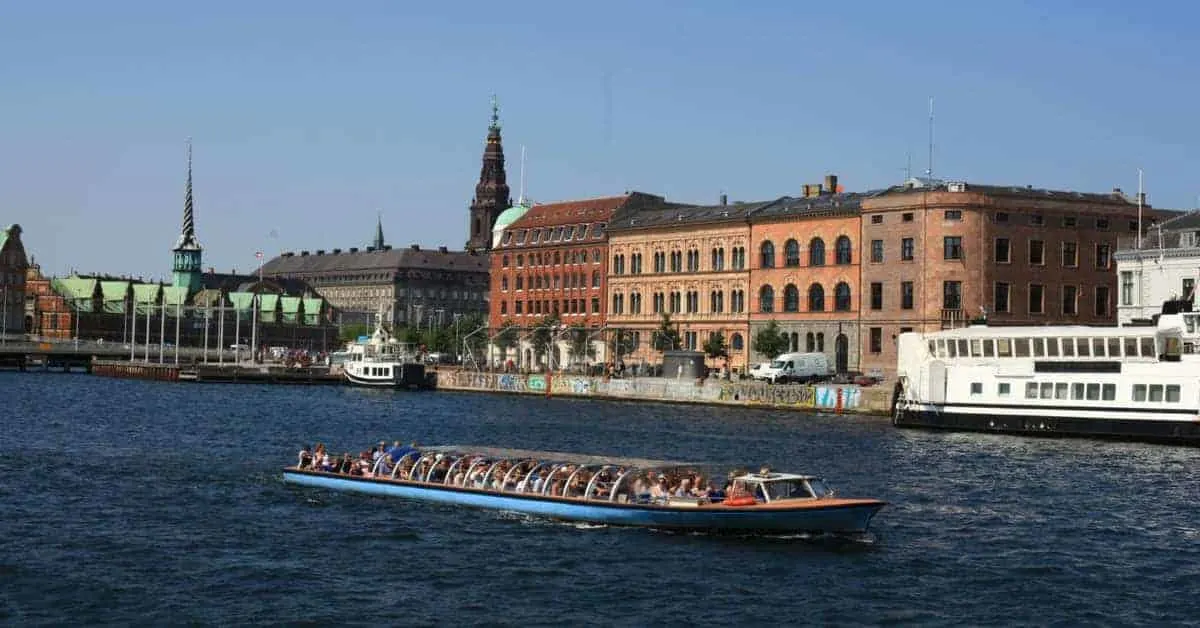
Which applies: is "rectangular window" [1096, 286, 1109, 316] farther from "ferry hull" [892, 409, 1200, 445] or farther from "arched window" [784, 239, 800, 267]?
"ferry hull" [892, 409, 1200, 445]

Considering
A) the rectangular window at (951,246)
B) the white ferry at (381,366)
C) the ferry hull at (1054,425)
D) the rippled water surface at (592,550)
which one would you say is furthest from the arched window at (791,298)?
the rippled water surface at (592,550)

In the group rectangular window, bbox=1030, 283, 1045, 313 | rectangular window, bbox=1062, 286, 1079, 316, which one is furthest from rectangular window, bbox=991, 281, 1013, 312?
rectangular window, bbox=1062, 286, 1079, 316

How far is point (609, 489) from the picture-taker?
A: 182 ft

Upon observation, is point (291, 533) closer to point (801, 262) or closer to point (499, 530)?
point (499, 530)

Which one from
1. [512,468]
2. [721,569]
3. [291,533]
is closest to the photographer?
[721,569]

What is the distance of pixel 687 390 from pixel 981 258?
91.0 feet

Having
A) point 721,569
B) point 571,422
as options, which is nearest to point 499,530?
point 721,569

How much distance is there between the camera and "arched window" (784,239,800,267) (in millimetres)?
150875

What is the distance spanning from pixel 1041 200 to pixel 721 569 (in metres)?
98.5

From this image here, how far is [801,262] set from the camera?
492 feet

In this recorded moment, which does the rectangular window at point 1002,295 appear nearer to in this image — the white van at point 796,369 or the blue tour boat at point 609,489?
the white van at point 796,369

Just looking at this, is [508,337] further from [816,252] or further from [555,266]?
[816,252]

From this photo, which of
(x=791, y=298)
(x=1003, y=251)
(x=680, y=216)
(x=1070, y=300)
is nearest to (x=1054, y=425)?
(x=1003, y=251)

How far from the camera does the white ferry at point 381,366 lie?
175375 millimetres
